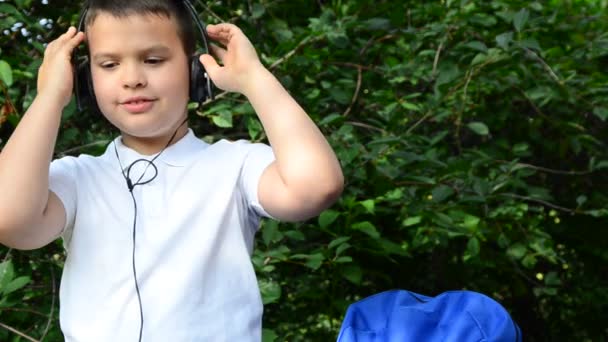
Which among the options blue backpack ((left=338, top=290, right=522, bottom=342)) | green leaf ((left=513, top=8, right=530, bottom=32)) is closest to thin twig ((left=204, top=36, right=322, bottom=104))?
green leaf ((left=513, top=8, right=530, bottom=32))

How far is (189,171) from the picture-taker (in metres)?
1.64

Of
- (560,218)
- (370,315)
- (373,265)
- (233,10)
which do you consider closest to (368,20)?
(233,10)

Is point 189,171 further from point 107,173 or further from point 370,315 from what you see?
point 370,315

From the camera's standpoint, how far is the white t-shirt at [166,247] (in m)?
1.55

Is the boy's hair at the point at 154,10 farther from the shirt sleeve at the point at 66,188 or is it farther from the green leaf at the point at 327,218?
the green leaf at the point at 327,218

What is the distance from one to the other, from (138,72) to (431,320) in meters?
0.61

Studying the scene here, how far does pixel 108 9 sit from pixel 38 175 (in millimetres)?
307

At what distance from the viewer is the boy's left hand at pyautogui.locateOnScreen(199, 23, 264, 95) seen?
163 centimetres

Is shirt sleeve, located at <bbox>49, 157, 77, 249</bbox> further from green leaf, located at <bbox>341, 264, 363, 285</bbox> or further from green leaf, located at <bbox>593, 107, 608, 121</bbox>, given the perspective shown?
green leaf, located at <bbox>593, 107, 608, 121</bbox>

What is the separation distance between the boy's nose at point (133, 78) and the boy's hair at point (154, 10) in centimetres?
10

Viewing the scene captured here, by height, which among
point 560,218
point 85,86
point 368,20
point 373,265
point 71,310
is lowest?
point 560,218

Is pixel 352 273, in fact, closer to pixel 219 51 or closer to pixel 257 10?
pixel 257 10

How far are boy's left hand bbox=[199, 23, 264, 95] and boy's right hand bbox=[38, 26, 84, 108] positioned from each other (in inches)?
8.5

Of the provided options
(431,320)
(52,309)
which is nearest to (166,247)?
(431,320)
